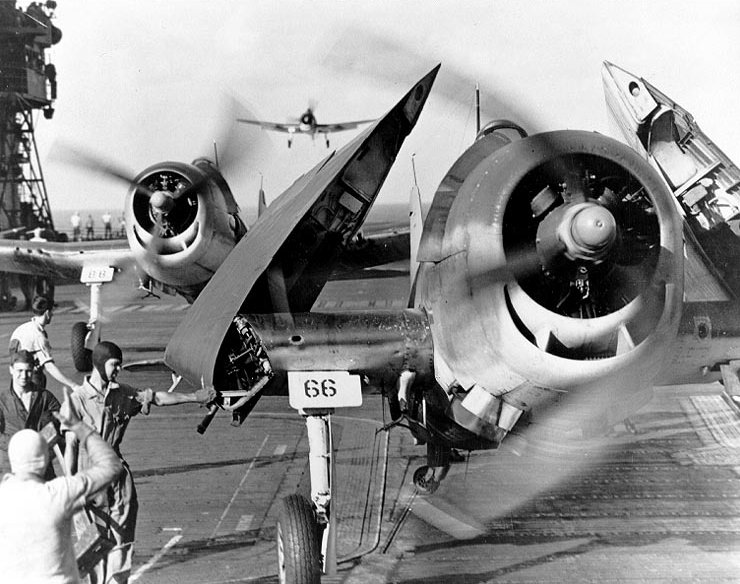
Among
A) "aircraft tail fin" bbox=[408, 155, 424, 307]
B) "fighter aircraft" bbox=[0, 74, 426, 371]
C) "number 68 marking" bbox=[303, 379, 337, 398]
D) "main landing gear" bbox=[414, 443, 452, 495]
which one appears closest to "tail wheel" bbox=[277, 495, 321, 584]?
"number 68 marking" bbox=[303, 379, 337, 398]

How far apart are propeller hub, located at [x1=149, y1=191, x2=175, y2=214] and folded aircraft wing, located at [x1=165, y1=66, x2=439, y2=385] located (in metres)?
5.74

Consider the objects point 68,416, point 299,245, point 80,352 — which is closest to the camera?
point 68,416

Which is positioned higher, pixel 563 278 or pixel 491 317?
pixel 563 278

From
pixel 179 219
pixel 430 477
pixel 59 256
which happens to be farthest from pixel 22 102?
pixel 430 477

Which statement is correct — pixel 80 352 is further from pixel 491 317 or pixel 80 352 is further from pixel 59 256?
pixel 491 317

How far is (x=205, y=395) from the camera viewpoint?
18.4 feet

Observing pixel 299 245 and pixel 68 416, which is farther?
pixel 299 245

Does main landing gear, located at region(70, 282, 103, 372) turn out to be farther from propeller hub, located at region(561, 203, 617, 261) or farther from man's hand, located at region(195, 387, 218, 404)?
propeller hub, located at region(561, 203, 617, 261)

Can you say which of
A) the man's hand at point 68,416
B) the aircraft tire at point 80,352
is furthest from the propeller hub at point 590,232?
the aircraft tire at point 80,352

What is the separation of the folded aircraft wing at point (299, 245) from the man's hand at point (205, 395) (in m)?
0.10

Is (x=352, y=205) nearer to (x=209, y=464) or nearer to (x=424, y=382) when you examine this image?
(x=424, y=382)

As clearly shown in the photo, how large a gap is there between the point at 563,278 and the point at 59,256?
1414 cm

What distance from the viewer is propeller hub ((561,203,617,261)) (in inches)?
183

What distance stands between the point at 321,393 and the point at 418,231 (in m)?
2.07
